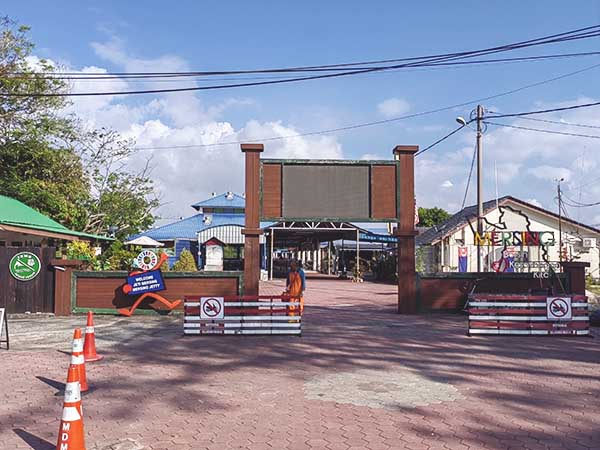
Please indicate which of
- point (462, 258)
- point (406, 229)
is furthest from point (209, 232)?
point (406, 229)

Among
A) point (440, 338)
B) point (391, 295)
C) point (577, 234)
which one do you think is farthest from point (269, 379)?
point (577, 234)

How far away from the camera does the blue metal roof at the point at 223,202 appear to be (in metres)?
47.7

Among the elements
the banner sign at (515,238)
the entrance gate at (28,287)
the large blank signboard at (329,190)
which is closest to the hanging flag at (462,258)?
the banner sign at (515,238)

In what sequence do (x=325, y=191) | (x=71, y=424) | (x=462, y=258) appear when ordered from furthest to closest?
(x=462, y=258), (x=325, y=191), (x=71, y=424)

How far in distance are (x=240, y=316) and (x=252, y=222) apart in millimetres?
3886

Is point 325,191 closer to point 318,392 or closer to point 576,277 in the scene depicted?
point 576,277

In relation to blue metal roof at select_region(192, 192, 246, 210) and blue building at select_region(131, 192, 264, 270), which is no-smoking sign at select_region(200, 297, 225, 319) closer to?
blue building at select_region(131, 192, 264, 270)

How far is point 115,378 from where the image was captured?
7.74 metres

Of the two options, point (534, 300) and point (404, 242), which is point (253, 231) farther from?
point (534, 300)

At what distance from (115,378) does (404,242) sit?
A: 31.7 ft

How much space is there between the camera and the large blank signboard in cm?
1519

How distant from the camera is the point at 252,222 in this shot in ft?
48.7

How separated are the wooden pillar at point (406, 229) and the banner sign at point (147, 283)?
6459mm

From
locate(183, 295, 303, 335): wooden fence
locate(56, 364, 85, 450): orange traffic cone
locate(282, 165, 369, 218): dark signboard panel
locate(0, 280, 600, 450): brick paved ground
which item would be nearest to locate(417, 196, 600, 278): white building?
locate(282, 165, 369, 218): dark signboard panel
